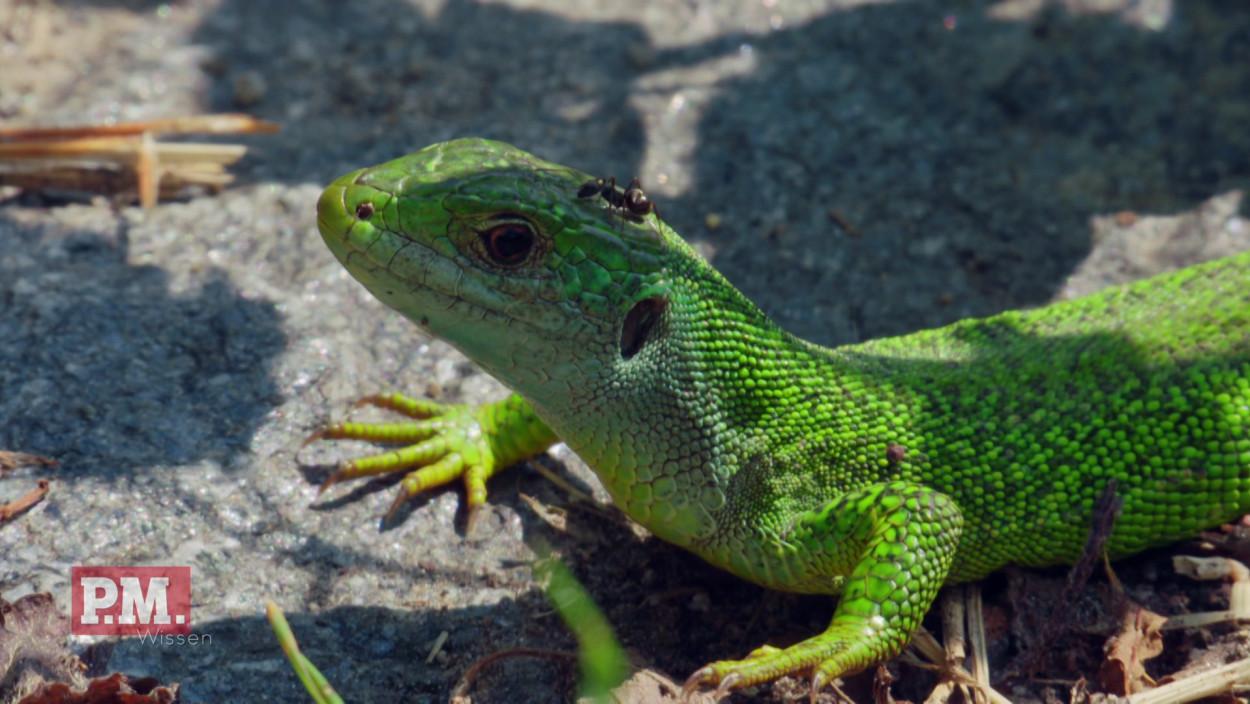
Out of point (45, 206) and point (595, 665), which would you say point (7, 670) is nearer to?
point (595, 665)

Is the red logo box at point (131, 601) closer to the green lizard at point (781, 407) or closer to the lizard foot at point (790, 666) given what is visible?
the green lizard at point (781, 407)

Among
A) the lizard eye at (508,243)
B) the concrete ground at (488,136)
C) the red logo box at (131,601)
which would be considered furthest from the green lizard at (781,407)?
the red logo box at (131,601)

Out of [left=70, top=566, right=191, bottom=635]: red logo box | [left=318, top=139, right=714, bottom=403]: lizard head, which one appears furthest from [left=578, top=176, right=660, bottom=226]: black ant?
[left=70, top=566, right=191, bottom=635]: red logo box

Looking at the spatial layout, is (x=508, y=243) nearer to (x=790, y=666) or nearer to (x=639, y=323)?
(x=639, y=323)

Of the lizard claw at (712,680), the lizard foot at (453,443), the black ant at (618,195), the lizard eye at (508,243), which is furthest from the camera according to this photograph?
the lizard foot at (453,443)

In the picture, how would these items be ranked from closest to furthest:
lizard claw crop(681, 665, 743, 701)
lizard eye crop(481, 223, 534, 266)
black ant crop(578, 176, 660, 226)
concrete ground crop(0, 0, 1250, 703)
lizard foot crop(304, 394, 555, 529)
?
lizard claw crop(681, 665, 743, 701) → lizard eye crop(481, 223, 534, 266) → black ant crop(578, 176, 660, 226) → concrete ground crop(0, 0, 1250, 703) → lizard foot crop(304, 394, 555, 529)

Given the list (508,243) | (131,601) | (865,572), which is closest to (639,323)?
(508,243)

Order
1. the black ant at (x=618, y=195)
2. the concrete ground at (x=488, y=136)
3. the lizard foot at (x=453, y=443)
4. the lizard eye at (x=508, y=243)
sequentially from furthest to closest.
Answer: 1. the lizard foot at (x=453, y=443)
2. the concrete ground at (x=488, y=136)
3. the black ant at (x=618, y=195)
4. the lizard eye at (x=508, y=243)

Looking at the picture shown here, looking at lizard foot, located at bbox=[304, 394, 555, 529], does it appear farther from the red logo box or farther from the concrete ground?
the red logo box
